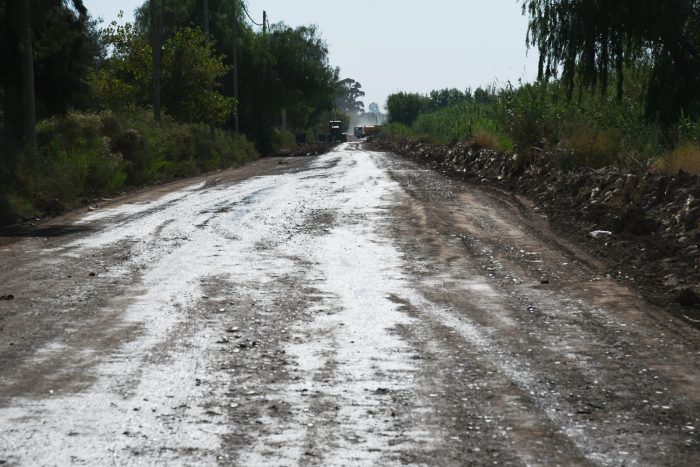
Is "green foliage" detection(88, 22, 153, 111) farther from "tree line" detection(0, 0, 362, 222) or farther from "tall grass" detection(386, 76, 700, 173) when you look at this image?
"tall grass" detection(386, 76, 700, 173)

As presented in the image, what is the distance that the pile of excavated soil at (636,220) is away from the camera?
430 inches

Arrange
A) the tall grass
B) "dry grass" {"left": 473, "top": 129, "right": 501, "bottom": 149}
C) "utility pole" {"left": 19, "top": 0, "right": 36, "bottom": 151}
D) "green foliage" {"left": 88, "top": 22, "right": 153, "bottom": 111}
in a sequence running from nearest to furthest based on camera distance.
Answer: the tall grass
"utility pole" {"left": 19, "top": 0, "right": 36, "bottom": 151}
"dry grass" {"left": 473, "top": 129, "right": 501, "bottom": 149}
"green foliage" {"left": 88, "top": 22, "right": 153, "bottom": 111}

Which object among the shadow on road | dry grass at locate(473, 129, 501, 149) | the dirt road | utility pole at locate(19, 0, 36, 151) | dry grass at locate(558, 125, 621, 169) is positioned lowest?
the shadow on road

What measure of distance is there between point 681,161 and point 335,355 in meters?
10.7

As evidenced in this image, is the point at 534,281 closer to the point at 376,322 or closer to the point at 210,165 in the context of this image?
the point at 376,322

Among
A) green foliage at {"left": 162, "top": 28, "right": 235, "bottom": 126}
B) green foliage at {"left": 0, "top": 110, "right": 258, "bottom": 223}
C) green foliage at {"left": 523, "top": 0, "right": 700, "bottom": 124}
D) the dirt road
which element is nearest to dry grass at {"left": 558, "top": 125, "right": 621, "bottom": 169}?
green foliage at {"left": 523, "top": 0, "right": 700, "bottom": 124}

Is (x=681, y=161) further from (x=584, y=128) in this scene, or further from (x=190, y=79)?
(x=190, y=79)

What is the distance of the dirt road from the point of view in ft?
18.0

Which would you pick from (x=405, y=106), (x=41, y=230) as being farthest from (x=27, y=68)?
(x=405, y=106)

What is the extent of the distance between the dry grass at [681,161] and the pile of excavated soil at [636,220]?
0.44 metres

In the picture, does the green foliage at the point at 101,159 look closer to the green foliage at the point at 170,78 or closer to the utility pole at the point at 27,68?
the utility pole at the point at 27,68

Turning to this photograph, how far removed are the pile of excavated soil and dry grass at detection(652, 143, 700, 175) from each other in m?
0.44

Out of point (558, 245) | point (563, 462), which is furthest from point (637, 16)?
point (563, 462)

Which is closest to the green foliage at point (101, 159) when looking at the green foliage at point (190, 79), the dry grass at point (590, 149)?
the green foliage at point (190, 79)
